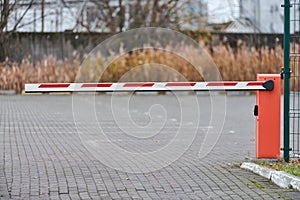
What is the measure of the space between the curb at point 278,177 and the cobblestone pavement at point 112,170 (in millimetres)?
89

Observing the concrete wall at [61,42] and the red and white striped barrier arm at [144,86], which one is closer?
the red and white striped barrier arm at [144,86]

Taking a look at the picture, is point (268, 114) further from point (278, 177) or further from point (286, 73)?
point (278, 177)

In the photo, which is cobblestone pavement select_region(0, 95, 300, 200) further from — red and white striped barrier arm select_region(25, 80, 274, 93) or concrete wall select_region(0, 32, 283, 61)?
concrete wall select_region(0, 32, 283, 61)

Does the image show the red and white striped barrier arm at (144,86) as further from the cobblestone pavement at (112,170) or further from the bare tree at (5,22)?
the bare tree at (5,22)

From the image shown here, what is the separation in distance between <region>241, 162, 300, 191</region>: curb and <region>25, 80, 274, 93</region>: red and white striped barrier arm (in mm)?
1087

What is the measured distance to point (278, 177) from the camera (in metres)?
7.79

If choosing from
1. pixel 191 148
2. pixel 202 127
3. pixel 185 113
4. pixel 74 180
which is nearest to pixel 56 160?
pixel 74 180

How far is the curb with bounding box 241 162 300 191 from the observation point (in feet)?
24.5

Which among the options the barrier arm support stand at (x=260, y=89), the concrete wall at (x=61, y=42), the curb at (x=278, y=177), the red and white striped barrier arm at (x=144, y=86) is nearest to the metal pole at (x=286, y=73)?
the barrier arm support stand at (x=260, y=89)

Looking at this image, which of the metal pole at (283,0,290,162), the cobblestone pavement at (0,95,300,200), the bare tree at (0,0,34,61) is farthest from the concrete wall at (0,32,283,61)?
the metal pole at (283,0,290,162)

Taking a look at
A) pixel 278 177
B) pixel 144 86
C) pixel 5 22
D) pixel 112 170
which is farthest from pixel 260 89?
pixel 5 22

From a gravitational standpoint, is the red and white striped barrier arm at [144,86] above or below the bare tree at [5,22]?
below

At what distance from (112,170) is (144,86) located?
3.83ft

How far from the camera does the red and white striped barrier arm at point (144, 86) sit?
29.7 feet
